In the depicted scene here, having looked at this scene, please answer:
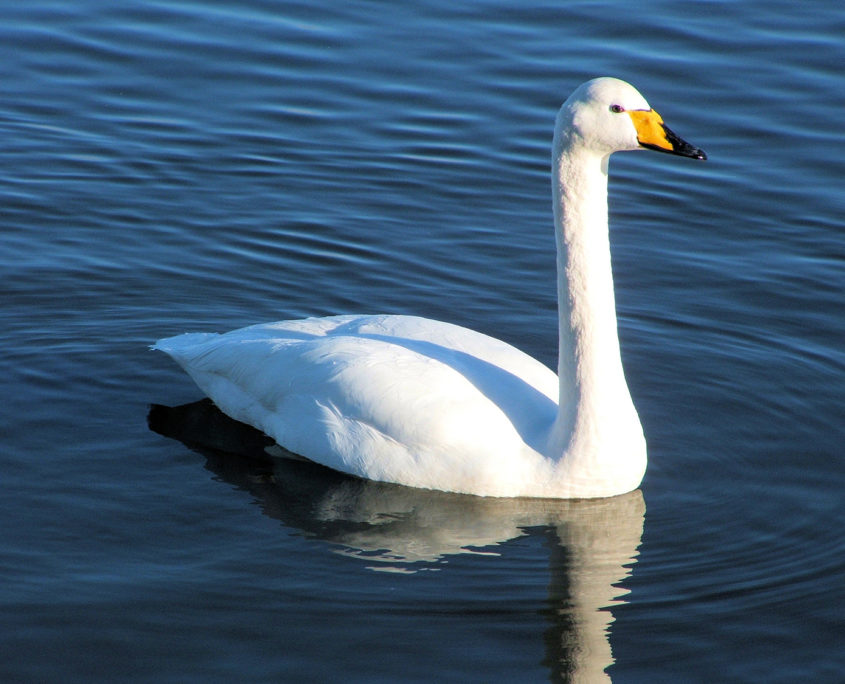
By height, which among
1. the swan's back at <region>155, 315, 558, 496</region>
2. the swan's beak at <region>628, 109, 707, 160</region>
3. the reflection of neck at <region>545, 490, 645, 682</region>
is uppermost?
the swan's beak at <region>628, 109, 707, 160</region>

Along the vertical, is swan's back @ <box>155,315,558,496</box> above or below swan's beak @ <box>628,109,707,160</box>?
below

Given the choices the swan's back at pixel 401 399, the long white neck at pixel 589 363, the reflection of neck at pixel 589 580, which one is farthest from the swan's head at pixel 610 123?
the reflection of neck at pixel 589 580

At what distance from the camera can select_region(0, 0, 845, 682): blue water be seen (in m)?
7.24

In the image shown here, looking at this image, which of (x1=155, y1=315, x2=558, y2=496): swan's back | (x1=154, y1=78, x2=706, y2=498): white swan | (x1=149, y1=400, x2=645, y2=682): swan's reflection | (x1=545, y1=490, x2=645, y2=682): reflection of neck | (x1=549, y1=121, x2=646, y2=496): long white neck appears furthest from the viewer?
(x1=155, y1=315, x2=558, y2=496): swan's back

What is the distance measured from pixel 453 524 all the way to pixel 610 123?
2341mm

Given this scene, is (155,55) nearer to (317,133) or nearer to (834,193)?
(317,133)

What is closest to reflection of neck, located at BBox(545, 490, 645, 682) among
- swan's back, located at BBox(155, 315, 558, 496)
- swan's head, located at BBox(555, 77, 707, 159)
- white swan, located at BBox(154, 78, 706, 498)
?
white swan, located at BBox(154, 78, 706, 498)

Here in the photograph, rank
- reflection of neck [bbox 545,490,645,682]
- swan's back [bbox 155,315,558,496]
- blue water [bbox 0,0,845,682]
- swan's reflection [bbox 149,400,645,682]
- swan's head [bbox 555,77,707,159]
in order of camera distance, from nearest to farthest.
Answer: reflection of neck [bbox 545,490,645,682], blue water [bbox 0,0,845,682], swan's reflection [bbox 149,400,645,682], swan's head [bbox 555,77,707,159], swan's back [bbox 155,315,558,496]

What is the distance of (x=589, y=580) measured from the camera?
775 centimetres

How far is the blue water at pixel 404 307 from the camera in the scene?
7.24 m

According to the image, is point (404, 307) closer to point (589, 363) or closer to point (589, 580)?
point (589, 363)

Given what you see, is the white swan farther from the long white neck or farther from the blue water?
the blue water

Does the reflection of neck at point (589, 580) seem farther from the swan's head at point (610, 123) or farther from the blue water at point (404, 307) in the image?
the swan's head at point (610, 123)

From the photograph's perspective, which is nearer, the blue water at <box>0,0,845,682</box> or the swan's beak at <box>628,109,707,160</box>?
the blue water at <box>0,0,845,682</box>
